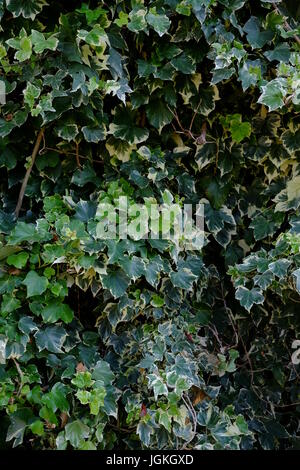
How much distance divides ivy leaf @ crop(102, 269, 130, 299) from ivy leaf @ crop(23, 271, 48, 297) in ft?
0.49

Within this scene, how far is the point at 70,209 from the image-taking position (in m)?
1.42

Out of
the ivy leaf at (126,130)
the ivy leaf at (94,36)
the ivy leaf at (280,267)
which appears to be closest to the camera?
the ivy leaf at (94,36)

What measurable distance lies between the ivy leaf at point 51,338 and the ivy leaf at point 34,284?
0.12 meters

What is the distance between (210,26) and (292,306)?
88 centimetres

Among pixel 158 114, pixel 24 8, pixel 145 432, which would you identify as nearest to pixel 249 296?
pixel 145 432

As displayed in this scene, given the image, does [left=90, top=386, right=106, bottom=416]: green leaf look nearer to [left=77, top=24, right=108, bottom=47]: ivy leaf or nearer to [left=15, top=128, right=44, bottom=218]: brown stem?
[left=15, top=128, right=44, bottom=218]: brown stem

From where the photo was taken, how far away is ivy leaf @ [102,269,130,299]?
4.25 ft

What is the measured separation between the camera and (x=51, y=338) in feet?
4.43

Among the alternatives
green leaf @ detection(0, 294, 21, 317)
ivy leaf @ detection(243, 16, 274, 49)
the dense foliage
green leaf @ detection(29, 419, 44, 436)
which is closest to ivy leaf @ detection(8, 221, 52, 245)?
the dense foliage

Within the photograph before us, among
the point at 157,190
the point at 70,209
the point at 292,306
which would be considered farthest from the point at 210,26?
the point at 292,306

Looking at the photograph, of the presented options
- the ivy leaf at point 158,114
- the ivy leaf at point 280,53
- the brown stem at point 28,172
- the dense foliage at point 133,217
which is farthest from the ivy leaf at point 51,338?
the ivy leaf at point 280,53

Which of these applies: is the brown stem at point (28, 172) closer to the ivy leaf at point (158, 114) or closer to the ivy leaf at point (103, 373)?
the ivy leaf at point (158, 114)

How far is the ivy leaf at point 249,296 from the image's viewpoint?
→ 141 centimetres

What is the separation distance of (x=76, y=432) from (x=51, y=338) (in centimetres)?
25
